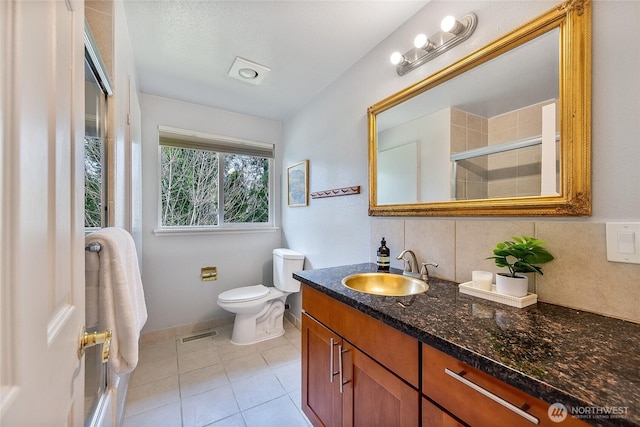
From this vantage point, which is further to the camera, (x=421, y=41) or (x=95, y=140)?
(x=421, y=41)

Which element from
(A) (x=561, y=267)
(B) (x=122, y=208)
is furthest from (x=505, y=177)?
(B) (x=122, y=208)

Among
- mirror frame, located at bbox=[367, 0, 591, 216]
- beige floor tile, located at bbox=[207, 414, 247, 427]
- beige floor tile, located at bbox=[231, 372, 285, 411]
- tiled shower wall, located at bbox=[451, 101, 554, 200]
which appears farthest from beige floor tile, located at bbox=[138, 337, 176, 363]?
mirror frame, located at bbox=[367, 0, 591, 216]

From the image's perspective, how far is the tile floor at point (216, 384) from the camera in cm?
148

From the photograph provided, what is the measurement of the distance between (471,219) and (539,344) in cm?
62

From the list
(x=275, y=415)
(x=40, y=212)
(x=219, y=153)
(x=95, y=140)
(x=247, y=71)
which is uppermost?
(x=247, y=71)

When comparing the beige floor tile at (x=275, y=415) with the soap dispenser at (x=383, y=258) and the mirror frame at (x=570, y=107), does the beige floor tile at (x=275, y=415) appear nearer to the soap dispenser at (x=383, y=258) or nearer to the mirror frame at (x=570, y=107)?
the soap dispenser at (x=383, y=258)

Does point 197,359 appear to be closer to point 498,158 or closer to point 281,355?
point 281,355

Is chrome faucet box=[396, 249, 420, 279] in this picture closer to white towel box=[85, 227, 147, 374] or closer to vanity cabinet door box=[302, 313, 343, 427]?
vanity cabinet door box=[302, 313, 343, 427]

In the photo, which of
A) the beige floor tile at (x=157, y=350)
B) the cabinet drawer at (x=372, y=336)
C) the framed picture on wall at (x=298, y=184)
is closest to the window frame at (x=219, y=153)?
the framed picture on wall at (x=298, y=184)

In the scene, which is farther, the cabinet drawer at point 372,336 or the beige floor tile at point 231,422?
the beige floor tile at point 231,422

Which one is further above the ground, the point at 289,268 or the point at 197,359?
the point at 289,268

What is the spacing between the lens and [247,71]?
195 centimetres

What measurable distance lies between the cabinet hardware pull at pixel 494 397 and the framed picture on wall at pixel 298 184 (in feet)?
6.24

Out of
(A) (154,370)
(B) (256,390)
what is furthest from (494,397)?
(A) (154,370)
